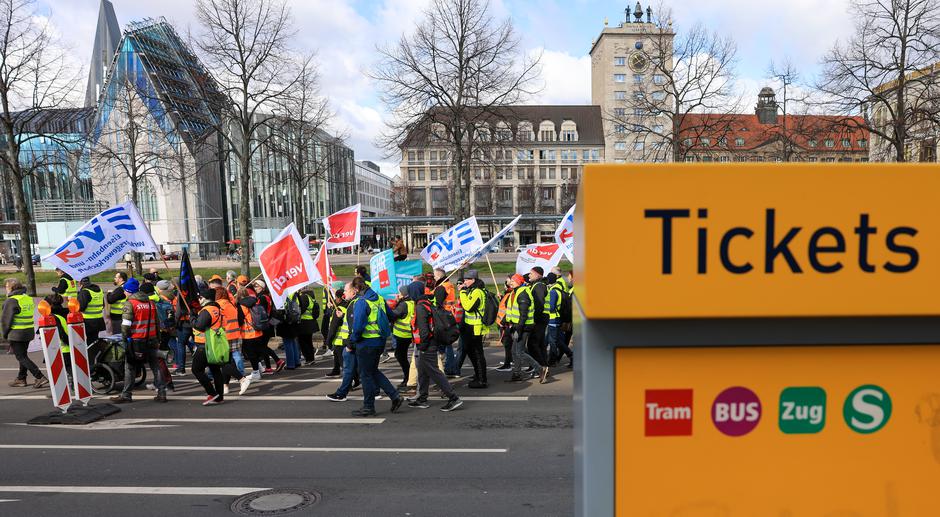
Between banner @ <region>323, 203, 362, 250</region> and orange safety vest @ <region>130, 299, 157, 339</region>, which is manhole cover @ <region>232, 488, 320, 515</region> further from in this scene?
banner @ <region>323, 203, 362, 250</region>

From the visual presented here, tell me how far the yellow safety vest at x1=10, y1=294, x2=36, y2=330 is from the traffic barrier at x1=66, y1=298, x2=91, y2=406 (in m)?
1.50

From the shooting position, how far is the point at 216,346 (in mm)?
8164

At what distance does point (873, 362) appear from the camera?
1.25m

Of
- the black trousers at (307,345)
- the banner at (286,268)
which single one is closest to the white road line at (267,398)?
the banner at (286,268)

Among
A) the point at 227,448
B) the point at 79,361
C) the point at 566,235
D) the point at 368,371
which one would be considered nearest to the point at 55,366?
the point at 79,361

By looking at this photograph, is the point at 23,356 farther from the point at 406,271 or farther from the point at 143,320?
the point at 406,271

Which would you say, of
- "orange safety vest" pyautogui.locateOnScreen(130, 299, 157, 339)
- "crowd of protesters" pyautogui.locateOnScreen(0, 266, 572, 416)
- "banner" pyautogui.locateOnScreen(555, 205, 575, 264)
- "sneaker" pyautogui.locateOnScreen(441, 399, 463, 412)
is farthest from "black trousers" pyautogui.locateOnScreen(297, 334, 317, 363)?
"banner" pyautogui.locateOnScreen(555, 205, 575, 264)

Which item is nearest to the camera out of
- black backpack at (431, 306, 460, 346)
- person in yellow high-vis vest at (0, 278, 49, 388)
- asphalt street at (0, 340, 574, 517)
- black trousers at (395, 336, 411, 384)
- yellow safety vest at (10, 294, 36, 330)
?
asphalt street at (0, 340, 574, 517)

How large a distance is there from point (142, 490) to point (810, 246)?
20.3 ft

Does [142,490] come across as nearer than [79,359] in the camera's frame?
Yes

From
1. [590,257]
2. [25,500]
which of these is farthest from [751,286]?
[25,500]

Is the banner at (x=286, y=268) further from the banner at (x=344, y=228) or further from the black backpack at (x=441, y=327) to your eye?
the banner at (x=344, y=228)

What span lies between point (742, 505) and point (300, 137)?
86.6ft

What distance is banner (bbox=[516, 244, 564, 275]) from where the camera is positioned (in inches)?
431
